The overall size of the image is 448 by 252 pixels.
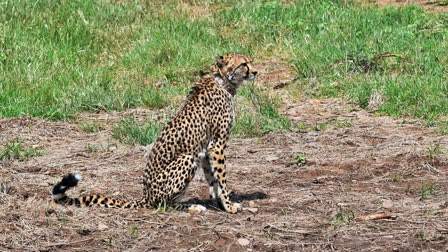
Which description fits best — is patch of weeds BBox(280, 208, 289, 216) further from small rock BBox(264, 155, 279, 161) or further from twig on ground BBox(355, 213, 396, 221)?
small rock BBox(264, 155, 279, 161)

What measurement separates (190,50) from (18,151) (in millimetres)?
3277

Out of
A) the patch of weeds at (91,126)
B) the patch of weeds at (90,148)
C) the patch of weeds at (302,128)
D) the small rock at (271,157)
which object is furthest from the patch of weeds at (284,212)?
the patch of weeds at (91,126)

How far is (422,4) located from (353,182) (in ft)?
19.2

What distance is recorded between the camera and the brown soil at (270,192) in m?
4.89

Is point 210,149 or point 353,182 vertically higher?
point 210,149

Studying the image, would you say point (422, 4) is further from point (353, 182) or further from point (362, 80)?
point (353, 182)

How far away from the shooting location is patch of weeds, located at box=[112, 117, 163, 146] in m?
7.25

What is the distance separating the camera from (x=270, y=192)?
5934mm

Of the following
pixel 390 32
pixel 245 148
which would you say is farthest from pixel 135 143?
pixel 390 32

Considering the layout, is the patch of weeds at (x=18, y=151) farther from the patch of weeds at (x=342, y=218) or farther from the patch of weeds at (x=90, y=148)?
the patch of weeds at (x=342, y=218)

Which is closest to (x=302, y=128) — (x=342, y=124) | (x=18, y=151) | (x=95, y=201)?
(x=342, y=124)

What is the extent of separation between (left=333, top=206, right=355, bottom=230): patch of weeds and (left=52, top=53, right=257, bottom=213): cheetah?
737 millimetres

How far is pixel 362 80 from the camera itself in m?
8.62

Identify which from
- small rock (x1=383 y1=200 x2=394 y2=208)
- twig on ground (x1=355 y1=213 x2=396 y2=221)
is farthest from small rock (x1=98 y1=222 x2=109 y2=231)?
small rock (x1=383 y1=200 x2=394 y2=208)
